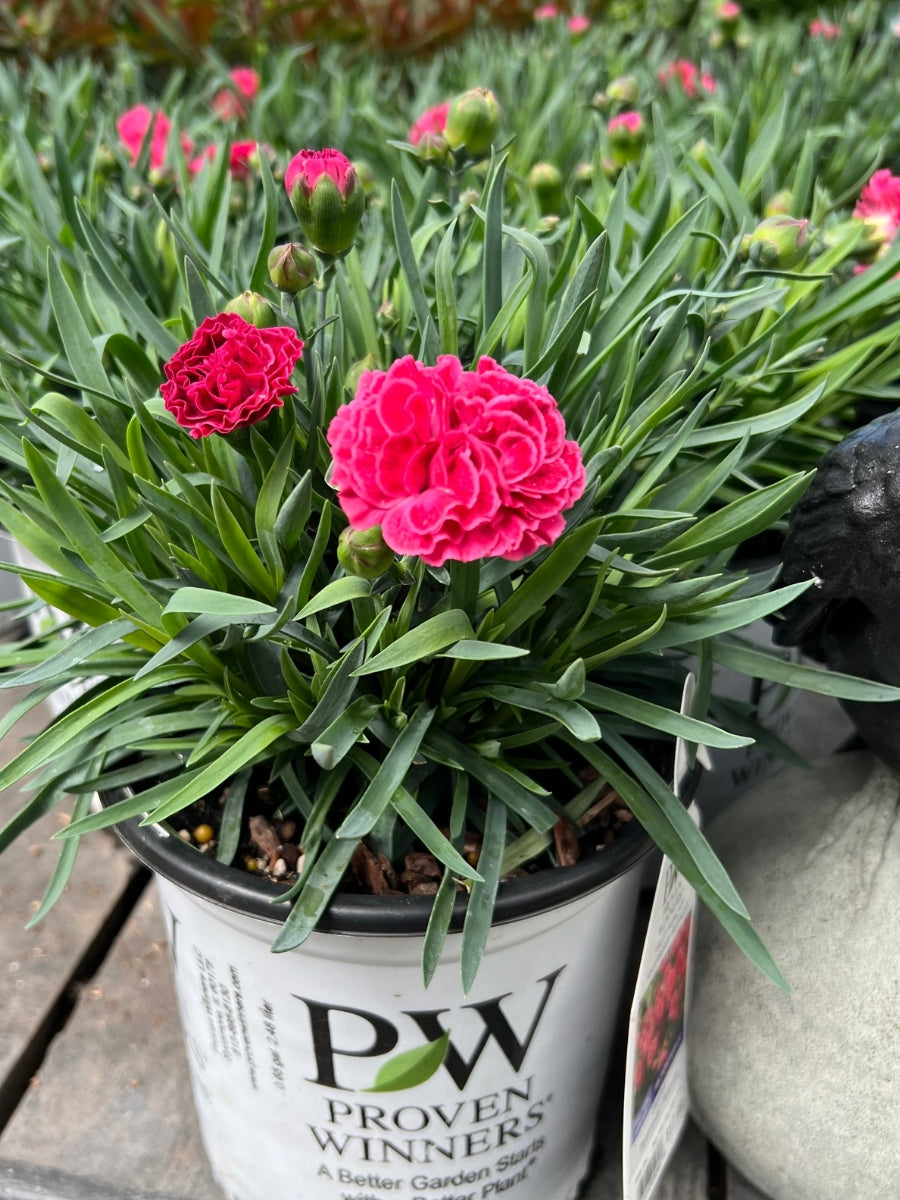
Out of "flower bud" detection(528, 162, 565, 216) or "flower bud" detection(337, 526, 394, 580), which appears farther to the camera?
"flower bud" detection(528, 162, 565, 216)

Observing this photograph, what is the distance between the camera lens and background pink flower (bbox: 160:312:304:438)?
1.32 feet

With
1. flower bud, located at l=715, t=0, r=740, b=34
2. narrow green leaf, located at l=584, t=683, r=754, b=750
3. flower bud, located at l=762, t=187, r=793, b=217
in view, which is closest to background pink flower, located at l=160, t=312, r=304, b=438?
narrow green leaf, located at l=584, t=683, r=754, b=750

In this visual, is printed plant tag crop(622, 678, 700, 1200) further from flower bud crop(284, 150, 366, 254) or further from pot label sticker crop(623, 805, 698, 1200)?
flower bud crop(284, 150, 366, 254)

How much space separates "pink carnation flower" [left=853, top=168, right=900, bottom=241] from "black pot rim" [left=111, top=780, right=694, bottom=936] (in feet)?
1.52

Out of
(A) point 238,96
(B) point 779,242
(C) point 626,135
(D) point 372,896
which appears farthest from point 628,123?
(D) point 372,896

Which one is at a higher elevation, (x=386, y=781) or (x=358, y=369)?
(x=358, y=369)

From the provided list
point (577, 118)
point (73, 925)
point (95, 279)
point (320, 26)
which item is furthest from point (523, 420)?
point (320, 26)

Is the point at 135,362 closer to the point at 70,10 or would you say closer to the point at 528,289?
the point at 528,289

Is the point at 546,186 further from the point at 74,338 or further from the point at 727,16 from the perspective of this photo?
the point at 727,16

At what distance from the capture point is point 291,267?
0.48 metres

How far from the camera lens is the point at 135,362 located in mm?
582

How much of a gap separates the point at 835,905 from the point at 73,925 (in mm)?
613

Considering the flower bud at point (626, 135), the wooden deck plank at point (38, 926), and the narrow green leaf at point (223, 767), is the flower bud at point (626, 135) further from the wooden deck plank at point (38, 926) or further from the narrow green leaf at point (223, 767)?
the wooden deck plank at point (38, 926)

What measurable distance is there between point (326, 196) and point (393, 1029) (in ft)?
1.35
